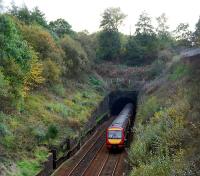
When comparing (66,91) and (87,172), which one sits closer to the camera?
(87,172)

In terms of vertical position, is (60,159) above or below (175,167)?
below

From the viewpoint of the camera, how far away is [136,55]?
7525cm

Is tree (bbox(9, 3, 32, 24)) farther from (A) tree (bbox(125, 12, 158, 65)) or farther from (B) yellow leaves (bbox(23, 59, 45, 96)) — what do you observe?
(A) tree (bbox(125, 12, 158, 65))

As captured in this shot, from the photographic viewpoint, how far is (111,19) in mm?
80812

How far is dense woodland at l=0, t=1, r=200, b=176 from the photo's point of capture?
22.5m

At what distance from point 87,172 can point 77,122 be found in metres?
10.8

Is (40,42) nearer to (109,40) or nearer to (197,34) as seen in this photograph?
(197,34)

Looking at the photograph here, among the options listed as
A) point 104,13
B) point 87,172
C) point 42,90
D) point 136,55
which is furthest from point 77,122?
point 104,13

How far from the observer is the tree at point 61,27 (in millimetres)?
70188

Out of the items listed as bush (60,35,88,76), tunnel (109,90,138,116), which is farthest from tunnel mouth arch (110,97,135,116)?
bush (60,35,88,76)

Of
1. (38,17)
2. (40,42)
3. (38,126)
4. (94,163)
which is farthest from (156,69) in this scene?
(38,126)

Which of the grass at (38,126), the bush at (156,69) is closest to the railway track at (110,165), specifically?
the grass at (38,126)

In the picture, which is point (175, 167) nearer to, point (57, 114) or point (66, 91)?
point (57, 114)

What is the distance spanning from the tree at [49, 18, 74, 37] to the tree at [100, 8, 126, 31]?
9094 millimetres
